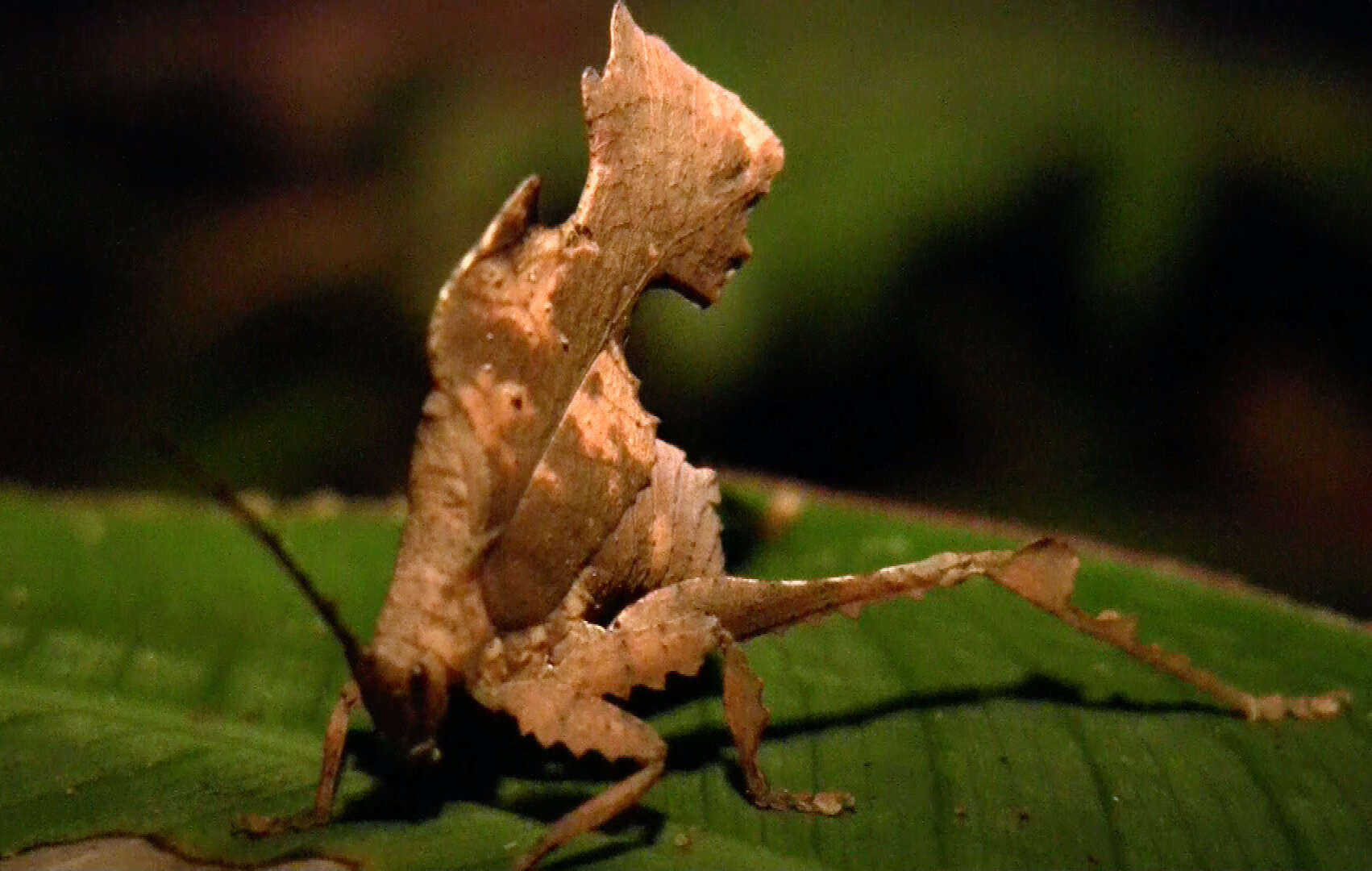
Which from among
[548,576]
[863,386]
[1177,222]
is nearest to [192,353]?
[863,386]

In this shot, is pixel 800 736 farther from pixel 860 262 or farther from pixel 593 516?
pixel 860 262

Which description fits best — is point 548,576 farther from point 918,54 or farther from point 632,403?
point 918,54

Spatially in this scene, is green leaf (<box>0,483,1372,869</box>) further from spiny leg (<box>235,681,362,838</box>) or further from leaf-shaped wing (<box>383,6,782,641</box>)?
leaf-shaped wing (<box>383,6,782,641</box>)

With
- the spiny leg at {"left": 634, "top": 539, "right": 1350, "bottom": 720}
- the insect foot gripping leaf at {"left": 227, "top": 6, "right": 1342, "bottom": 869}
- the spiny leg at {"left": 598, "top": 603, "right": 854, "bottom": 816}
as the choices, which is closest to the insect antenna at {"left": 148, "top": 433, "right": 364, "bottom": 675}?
the insect foot gripping leaf at {"left": 227, "top": 6, "right": 1342, "bottom": 869}

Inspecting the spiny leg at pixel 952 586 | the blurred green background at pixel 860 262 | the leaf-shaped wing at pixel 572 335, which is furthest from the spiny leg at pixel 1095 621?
the blurred green background at pixel 860 262

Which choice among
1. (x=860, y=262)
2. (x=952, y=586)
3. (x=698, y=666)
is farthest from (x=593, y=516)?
(x=860, y=262)

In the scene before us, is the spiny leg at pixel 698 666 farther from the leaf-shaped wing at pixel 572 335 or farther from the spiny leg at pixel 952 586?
the leaf-shaped wing at pixel 572 335
